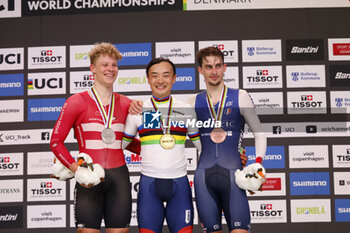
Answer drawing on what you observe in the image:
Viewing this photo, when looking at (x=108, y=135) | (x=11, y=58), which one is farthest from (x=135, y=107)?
(x=11, y=58)

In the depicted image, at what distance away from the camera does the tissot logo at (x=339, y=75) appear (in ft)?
14.4

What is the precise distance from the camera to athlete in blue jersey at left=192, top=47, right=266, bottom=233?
7.84ft

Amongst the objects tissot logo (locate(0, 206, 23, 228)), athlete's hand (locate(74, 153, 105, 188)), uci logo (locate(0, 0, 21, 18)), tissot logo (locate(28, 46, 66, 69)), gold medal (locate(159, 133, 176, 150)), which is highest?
uci logo (locate(0, 0, 21, 18))

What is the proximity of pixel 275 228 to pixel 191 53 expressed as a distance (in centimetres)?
233

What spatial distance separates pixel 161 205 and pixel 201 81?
231cm

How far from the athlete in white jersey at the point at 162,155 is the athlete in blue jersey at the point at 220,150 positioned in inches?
4.1

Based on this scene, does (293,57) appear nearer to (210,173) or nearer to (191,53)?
(191,53)

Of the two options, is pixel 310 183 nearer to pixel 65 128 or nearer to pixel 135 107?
pixel 135 107

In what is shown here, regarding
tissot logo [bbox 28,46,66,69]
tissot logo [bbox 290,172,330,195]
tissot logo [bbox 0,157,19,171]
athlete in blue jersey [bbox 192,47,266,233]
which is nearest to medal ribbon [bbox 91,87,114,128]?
athlete in blue jersey [bbox 192,47,266,233]

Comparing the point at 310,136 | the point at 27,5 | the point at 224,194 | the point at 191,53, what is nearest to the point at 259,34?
the point at 191,53

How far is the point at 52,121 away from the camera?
174 inches

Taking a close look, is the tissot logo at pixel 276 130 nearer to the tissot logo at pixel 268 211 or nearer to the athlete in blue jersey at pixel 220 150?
the tissot logo at pixel 268 211

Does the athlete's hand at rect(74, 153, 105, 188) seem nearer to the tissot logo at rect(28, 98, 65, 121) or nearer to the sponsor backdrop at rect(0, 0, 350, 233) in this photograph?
the sponsor backdrop at rect(0, 0, 350, 233)

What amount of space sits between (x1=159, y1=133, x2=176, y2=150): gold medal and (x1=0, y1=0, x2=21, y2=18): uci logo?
3.24 metres
